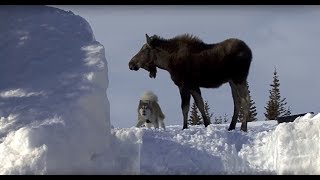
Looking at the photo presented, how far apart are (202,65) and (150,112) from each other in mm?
1907

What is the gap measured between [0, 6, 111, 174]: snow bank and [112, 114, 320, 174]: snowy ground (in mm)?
1190

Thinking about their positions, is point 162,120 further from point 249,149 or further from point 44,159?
point 44,159

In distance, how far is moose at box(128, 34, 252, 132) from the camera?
563 inches

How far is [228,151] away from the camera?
11961 mm

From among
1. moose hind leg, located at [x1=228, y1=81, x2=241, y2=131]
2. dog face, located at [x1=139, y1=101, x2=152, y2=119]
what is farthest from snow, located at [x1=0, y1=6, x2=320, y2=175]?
dog face, located at [x1=139, y1=101, x2=152, y2=119]

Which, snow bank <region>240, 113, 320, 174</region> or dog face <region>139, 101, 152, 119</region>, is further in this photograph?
dog face <region>139, 101, 152, 119</region>

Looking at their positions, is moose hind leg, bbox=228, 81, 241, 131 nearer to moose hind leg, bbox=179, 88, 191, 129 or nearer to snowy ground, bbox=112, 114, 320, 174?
moose hind leg, bbox=179, 88, 191, 129

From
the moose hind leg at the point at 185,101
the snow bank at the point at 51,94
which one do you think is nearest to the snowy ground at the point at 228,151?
the snow bank at the point at 51,94

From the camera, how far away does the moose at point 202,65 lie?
14.3 metres

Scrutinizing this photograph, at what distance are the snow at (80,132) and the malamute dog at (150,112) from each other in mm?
2623

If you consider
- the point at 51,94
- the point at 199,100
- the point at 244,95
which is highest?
the point at 51,94

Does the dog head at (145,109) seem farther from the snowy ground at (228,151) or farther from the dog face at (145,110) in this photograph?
the snowy ground at (228,151)

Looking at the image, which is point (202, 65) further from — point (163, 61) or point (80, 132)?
point (80, 132)

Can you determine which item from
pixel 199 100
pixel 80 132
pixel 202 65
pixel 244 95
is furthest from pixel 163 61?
pixel 80 132
